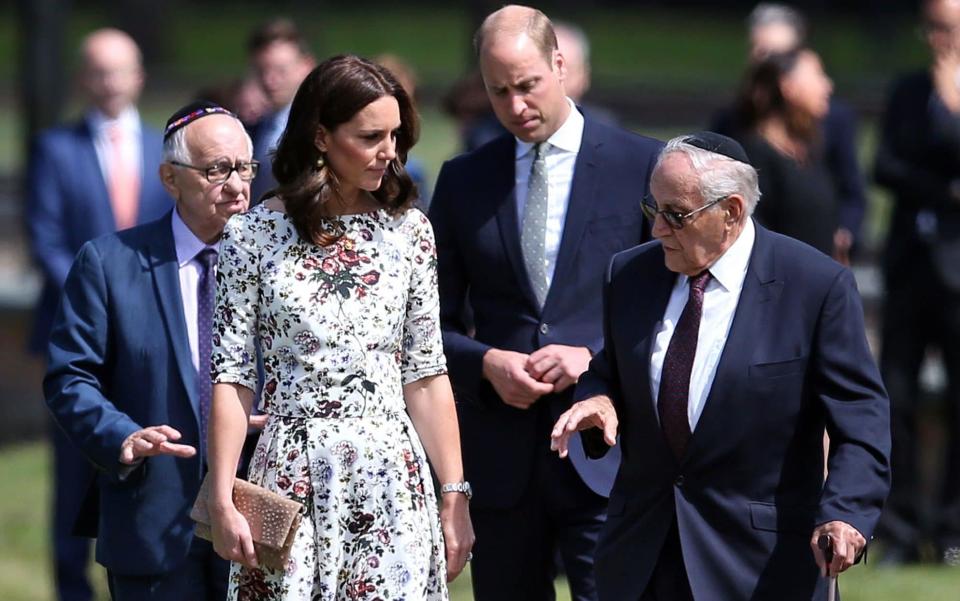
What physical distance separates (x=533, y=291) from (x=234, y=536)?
136 centimetres

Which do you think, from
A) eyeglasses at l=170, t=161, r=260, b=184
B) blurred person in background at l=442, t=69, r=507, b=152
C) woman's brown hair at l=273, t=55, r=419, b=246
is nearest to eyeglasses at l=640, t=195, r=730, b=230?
woman's brown hair at l=273, t=55, r=419, b=246

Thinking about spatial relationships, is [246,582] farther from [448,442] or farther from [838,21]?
[838,21]

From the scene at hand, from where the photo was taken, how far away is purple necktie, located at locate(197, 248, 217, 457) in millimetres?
4867

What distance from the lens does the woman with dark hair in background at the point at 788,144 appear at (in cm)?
707

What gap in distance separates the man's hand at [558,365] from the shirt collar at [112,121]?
3.33 metres

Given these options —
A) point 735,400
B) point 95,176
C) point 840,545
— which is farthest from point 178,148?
point 95,176

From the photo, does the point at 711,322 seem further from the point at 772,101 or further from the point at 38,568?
the point at 38,568

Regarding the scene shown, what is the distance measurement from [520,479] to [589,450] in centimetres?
62

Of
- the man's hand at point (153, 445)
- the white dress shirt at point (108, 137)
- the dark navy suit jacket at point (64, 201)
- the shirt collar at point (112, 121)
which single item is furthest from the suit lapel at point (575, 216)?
the shirt collar at point (112, 121)

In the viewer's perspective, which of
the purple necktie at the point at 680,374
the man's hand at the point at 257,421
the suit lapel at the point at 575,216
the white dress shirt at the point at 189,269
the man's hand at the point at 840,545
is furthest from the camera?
the suit lapel at the point at 575,216

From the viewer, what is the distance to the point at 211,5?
103 feet

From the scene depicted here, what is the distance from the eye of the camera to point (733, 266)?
4.37 meters

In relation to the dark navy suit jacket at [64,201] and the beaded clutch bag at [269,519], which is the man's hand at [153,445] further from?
the dark navy suit jacket at [64,201]

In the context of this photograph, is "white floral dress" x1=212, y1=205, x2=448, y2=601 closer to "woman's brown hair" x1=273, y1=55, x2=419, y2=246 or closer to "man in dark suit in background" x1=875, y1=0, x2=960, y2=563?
"woman's brown hair" x1=273, y1=55, x2=419, y2=246
